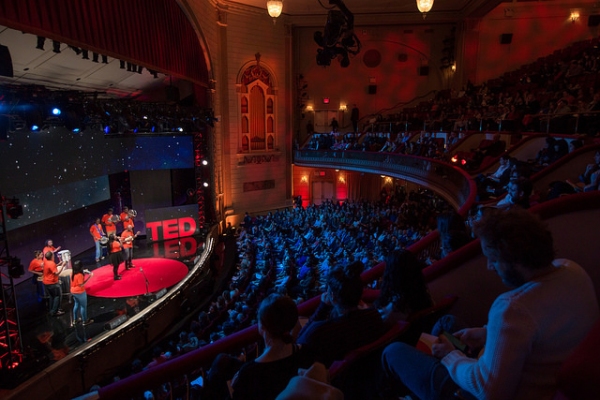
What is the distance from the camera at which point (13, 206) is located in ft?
21.8

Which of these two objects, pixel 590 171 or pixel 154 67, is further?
pixel 154 67

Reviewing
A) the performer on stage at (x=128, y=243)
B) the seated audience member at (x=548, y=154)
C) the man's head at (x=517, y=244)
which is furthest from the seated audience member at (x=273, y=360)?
the performer on stage at (x=128, y=243)

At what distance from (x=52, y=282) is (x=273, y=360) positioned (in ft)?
25.1

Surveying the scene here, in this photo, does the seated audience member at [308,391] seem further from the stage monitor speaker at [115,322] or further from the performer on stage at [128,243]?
the performer on stage at [128,243]

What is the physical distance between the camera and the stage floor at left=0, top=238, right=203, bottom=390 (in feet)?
21.9

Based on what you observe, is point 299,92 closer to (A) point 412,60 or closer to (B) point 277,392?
(A) point 412,60

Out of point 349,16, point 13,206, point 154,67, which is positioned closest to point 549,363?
point 13,206

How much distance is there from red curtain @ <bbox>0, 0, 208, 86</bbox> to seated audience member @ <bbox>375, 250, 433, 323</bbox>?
5.27 metres

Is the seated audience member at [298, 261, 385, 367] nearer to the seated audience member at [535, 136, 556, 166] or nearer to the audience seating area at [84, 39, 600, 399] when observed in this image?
the audience seating area at [84, 39, 600, 399]

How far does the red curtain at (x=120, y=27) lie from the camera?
5328mm

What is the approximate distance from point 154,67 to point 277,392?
8847mm

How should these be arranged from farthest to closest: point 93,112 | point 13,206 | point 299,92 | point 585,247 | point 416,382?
point 299,92, point 93,112, point 13,206, point 585,247, point 416,382

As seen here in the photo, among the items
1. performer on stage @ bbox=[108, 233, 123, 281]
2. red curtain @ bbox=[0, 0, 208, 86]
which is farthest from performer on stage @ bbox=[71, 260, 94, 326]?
red curtain @ bbox=[0, 0, 208, 86]

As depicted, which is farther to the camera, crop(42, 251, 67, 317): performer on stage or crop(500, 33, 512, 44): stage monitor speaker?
crop(500, 33, 512, 44): stage monitor speaker
